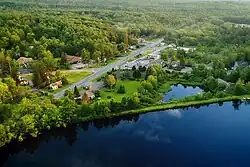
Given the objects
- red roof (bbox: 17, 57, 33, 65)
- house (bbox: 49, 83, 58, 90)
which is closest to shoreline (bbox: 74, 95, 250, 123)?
house (bbox: 49, 83, 58, 90)

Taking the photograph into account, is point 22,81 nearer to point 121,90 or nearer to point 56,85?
point 56,85

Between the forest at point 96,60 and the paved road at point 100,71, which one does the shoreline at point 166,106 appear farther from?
the paved road at point 100,71

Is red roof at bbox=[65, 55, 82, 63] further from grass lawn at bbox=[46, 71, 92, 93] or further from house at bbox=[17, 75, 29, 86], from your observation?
house at bbox=[17, 75, 29, 86]

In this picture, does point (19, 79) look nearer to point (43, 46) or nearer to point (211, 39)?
point (43, 46)

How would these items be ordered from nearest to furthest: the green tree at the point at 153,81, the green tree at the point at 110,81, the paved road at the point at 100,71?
the paved road at the point at 100,71 → the green tree at the point at 110,81 → the green tree at the point at 153,81

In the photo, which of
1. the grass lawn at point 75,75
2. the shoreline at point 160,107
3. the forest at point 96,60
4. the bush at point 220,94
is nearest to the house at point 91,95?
the forest at point 96,60
